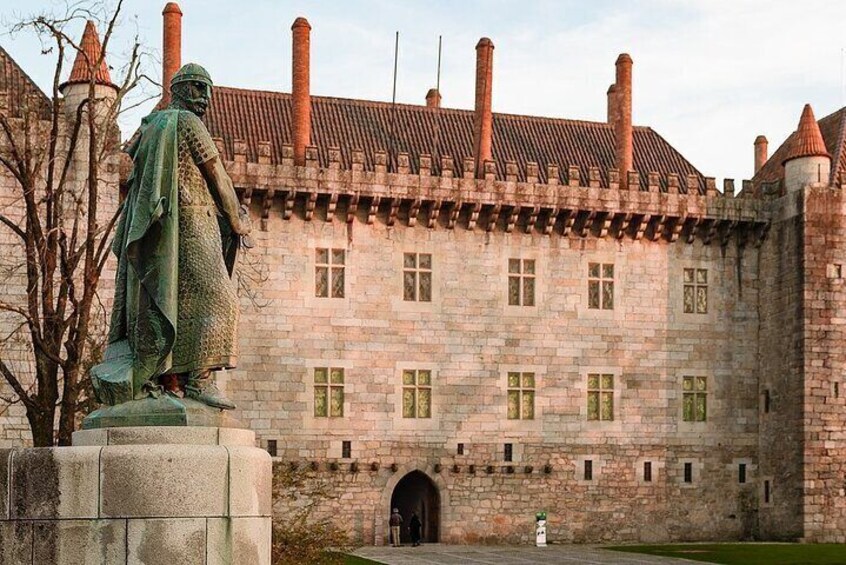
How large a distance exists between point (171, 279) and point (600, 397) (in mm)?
32451

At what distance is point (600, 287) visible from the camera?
4094 centimetres

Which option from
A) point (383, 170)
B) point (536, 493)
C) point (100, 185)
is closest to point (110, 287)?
point (100, 185)

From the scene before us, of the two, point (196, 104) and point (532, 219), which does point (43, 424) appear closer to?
point (196, 104)

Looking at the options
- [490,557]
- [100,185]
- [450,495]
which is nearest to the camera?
[490,557]

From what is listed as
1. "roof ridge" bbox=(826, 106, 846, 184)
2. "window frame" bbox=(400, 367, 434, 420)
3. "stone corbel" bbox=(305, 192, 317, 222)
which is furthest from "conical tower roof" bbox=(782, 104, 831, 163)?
"stone corbel" bbox=(305, 192, 317, 222)

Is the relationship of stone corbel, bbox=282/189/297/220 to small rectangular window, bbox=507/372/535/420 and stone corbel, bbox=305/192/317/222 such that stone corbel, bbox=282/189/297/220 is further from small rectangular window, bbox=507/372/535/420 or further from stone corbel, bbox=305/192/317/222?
small rectangular window, bbox=507/372/535/420

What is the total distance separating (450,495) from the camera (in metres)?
38.7

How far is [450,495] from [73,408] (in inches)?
656

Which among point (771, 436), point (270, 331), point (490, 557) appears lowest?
point (490, 557)

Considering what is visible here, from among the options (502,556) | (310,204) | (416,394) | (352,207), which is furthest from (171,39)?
(502,556)

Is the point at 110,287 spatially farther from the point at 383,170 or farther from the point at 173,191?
the point at 173,191

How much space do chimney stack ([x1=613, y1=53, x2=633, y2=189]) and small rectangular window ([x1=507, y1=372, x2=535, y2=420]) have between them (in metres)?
7.04

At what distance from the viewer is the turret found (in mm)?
41250

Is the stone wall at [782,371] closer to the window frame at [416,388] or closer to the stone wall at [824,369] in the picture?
the stone wall at [824,369]
